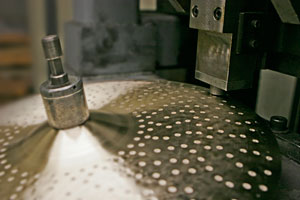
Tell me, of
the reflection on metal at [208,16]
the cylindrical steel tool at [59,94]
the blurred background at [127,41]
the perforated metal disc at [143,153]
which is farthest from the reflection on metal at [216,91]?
the blurred background at [127,41]

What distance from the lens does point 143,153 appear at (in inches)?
20.7

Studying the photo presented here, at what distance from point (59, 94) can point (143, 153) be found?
7.6 inches

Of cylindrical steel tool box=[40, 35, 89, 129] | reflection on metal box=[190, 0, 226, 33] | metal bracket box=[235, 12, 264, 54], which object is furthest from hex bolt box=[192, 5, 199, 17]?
cylindrical steel tool box=[40, 35, 89, 129]

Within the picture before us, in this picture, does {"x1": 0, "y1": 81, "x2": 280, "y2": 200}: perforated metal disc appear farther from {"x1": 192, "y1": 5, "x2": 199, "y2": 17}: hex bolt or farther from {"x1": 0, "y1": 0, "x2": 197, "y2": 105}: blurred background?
{"x1": 0, "y1": 0, "x2": 197, "y2": 105}: blurred background

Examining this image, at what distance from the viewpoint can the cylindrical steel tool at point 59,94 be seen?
580 millimetres

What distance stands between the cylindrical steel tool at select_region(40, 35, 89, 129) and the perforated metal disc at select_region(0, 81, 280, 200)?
23 millimetres

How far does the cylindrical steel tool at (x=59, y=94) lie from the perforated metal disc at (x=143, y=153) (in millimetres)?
23

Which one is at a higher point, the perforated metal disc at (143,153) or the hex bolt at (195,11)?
the hex bolt at (195,11)

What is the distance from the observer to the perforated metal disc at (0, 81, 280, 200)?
46 cm

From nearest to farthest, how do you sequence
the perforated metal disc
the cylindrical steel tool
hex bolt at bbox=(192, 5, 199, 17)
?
the perforated metal disc < the cylindrical steel tool < hex bolt at bbox=(192, 5, 199, 17)

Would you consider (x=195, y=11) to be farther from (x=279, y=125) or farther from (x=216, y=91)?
(x=279, y=125)

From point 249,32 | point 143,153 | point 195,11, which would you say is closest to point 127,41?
point 195,11

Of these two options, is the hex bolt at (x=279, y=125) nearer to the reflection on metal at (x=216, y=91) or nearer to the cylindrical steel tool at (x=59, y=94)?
the reflection on metal at (x=216, y=91)

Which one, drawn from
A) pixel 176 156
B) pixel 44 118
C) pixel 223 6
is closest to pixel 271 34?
pixel 223 6
